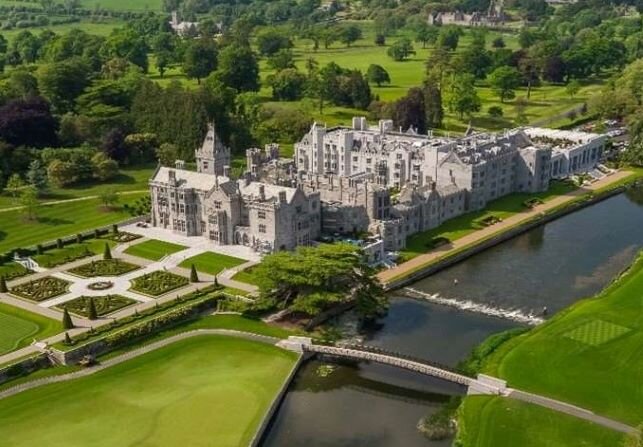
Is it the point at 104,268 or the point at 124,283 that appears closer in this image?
the point at 124,283

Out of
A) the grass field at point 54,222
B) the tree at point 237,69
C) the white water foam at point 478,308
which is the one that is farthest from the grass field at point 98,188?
the tree at point 237,69

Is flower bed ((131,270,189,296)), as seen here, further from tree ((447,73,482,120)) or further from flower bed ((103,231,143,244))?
tree ((447,73,482,120))

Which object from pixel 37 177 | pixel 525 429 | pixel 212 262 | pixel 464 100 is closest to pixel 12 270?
pixel 212 262

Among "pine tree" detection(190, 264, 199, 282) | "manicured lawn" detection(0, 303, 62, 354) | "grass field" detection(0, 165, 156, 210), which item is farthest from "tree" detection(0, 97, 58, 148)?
"pine tree" detection(190, 264, 199, 282)

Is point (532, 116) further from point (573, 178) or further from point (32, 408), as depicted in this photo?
point (32, 408)

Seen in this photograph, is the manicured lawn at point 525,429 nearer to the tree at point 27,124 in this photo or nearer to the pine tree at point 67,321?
the pine tree at point 67,321

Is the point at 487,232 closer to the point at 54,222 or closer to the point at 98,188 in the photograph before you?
the point at 54,222

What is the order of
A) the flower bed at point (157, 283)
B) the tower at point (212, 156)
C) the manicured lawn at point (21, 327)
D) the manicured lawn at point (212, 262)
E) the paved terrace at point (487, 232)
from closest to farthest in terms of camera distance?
the manicured lawn at point (21, 327)
the flower bed at point (157, 283)
the paved terrace at point (487, 232)
the manicured lawn at point (212, 262)
the tower at point (212, 156)
